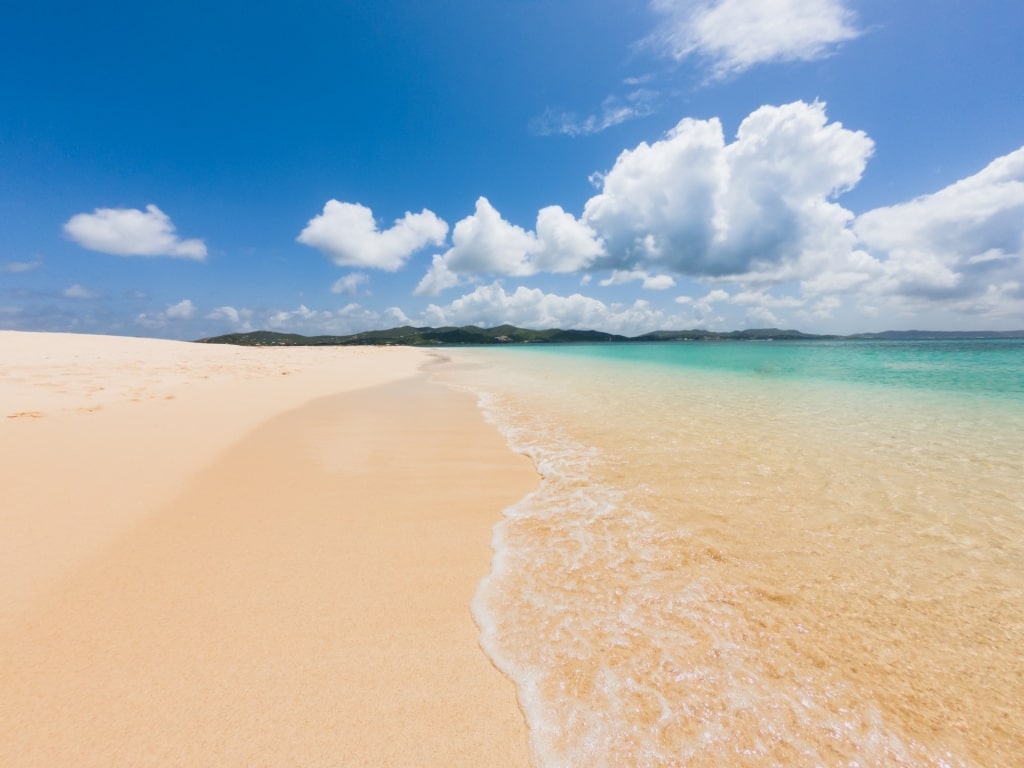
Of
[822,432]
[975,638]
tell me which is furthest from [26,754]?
[822,432]

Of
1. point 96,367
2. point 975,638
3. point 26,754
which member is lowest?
point 975,638

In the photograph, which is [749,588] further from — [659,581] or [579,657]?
[579,657]

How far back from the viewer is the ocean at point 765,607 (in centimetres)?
244

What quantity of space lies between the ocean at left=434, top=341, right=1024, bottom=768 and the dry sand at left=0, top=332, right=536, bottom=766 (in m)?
0.52

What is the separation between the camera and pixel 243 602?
3.42 m

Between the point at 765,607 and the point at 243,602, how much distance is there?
4637 millimetres

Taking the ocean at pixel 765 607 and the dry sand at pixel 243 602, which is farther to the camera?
the ocean at pixel 765 607

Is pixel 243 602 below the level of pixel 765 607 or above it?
above

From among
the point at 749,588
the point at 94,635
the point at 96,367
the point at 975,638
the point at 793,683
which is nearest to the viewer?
the point at 793,683

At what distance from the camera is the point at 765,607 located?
3.58 metres

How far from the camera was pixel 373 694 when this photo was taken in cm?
261

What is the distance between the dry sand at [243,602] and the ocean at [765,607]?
0.52m

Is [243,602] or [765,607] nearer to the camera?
[243,602]

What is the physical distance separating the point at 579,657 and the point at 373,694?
1498 mm
